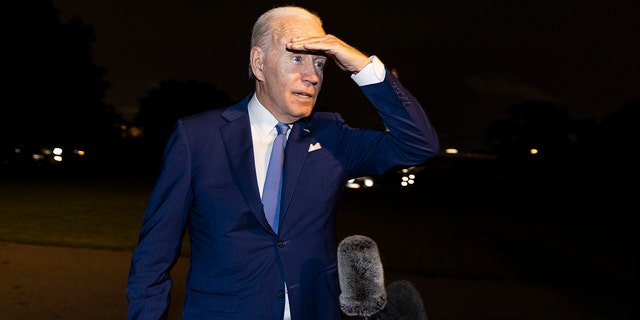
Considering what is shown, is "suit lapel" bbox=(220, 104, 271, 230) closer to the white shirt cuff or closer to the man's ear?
the man's ear

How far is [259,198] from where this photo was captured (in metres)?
1.95

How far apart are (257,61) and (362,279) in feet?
3.15

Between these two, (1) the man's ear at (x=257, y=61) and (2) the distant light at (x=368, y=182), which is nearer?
(1) the man's ear at (x=257, y=61)

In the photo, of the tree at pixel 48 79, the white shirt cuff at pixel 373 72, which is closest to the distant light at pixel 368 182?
the tree at pixel 48 79

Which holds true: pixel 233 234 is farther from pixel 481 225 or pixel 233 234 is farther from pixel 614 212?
pixel 614 212

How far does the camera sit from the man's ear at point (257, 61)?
208 centimetres

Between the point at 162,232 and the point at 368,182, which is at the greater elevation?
the point at 368,182

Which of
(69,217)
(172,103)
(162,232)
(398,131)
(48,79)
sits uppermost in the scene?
(172,103)

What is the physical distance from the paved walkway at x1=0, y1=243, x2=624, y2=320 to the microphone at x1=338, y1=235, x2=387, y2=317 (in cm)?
471

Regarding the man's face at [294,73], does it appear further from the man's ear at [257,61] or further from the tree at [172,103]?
the tree at [172,103]

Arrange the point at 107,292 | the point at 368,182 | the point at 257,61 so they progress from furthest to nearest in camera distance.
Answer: the point at 368,182 → the point at 107,292 → the point at 257,61

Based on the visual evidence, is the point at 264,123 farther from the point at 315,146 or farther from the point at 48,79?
the point at 48,79

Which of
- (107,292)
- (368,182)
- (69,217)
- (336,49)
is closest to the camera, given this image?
(336,49)

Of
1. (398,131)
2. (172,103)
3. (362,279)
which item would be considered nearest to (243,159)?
(398,131)
